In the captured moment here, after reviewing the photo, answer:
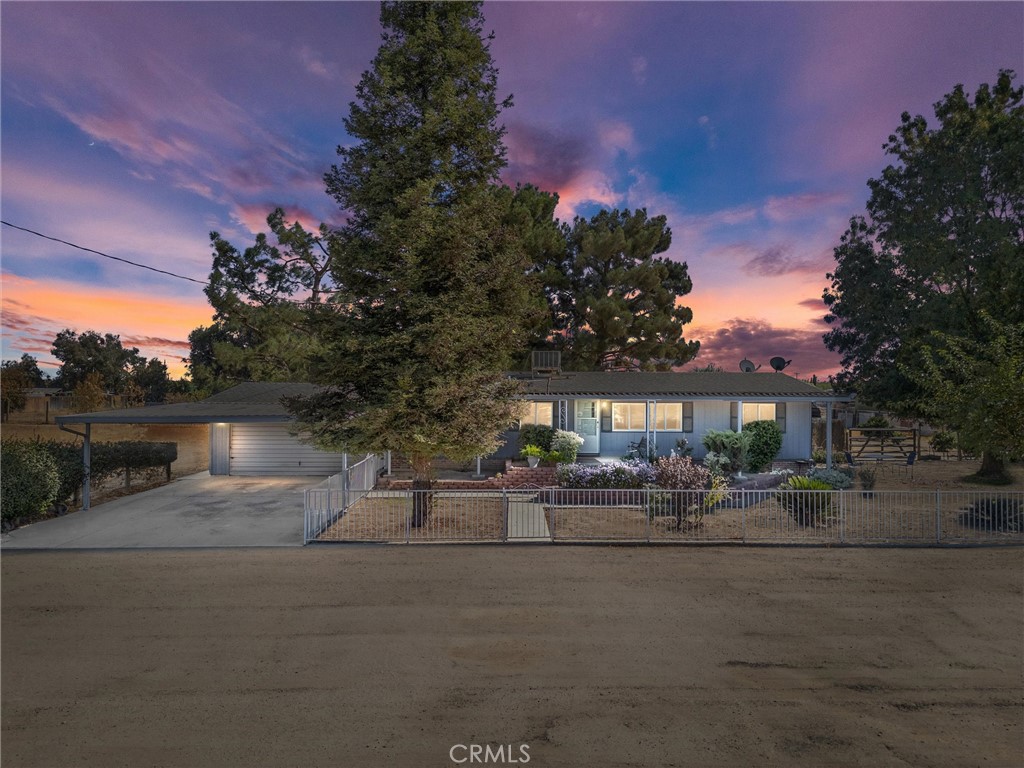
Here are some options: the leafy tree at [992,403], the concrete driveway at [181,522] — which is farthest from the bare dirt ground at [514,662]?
the leafy tree at [992,403]

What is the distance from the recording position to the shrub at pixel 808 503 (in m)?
11.2

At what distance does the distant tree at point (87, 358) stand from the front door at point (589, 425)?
236ft

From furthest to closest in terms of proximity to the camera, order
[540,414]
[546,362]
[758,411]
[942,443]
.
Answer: [942,443], [546,362], [540,414], [758,411]

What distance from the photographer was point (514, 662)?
5648 millimetres

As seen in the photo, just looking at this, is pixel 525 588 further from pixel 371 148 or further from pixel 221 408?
pixel 221 408

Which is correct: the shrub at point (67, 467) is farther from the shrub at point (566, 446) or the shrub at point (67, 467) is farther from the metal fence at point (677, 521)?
the shrub at point (566, 446)

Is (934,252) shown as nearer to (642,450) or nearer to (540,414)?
(642,450)

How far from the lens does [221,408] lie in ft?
56.9

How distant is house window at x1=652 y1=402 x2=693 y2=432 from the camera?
821 inches

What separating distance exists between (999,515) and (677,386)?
1169cm

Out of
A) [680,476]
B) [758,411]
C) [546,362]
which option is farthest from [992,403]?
[546,362]

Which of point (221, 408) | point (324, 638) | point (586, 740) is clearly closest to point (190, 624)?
point (324, 638)

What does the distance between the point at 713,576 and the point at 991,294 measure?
17.0 meters

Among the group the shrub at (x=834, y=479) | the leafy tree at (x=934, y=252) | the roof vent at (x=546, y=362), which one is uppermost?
the leafy tree at (x=934, y=252)
